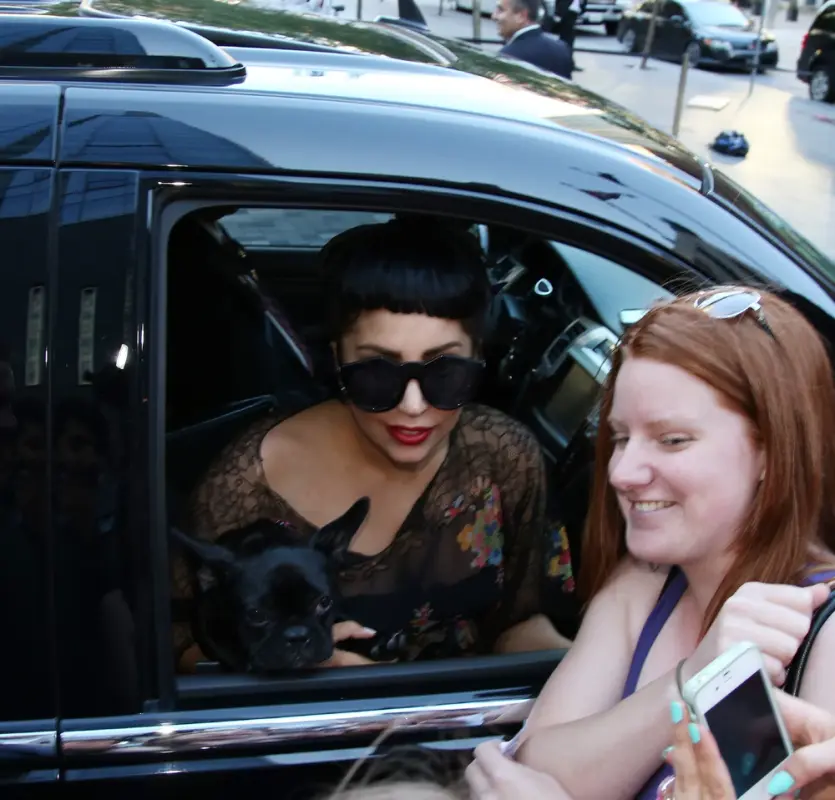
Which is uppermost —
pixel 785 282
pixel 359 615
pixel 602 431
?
pixel 785 282

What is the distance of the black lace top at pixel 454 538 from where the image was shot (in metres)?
1.74

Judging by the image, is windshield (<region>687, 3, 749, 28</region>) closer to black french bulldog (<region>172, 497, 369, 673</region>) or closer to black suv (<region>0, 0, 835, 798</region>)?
black suv (<region>0, 0, 835, 798</region>)

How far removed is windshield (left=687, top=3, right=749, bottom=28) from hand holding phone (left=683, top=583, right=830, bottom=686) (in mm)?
20173

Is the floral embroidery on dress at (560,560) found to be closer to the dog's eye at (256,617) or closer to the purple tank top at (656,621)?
the purple tank top at (656,621)

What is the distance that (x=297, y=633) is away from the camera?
150cm

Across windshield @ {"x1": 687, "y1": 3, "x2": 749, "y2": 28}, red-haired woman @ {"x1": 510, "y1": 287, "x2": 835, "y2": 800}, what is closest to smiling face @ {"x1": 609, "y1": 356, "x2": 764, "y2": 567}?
red-haired woman @ {"x1": 510, "y1": 287, "x2": 835, "y2": 800}

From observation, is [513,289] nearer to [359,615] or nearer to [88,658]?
[359,615]

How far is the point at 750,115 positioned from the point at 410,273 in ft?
44.4

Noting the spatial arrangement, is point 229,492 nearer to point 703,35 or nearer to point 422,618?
point 422,618

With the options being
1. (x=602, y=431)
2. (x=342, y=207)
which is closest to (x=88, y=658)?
(x=342, y=207)

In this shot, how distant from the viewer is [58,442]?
127cm

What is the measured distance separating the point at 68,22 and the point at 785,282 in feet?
3.60

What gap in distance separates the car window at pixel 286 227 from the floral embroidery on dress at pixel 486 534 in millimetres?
689

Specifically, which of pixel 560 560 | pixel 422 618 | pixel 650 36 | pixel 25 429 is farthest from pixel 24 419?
pixel 650 36
